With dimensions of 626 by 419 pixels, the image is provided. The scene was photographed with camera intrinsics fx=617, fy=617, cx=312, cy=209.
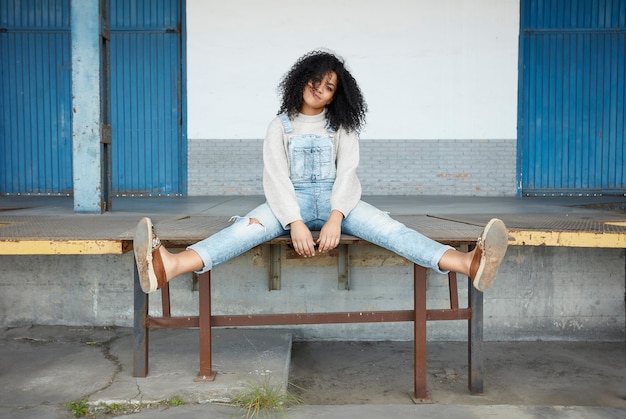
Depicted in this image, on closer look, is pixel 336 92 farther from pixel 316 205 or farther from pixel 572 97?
pixel 572 97

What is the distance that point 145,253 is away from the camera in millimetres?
2787

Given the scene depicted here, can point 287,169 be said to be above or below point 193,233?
above

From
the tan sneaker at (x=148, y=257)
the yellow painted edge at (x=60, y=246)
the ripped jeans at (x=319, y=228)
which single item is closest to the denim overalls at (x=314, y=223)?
the ripped jeans at (x=319, y=228)

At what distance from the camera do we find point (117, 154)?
329 inches

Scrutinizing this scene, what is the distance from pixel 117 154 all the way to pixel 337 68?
5.62 meters

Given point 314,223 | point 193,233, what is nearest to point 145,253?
point 193,233

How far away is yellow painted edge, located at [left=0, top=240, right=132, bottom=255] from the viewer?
10.8ft

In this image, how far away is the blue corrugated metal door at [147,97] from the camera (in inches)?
323

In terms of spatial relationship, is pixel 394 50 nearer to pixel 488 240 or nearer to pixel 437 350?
pixel 437 350

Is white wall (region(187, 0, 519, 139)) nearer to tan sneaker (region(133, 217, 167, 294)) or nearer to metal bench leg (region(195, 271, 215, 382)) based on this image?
metal bench leg (region(195, 271, 215, 382))

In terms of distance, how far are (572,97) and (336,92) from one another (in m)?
6.00

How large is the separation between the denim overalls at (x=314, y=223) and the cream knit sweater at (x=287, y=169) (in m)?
0.04

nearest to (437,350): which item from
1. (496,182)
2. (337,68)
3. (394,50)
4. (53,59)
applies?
(337,68)

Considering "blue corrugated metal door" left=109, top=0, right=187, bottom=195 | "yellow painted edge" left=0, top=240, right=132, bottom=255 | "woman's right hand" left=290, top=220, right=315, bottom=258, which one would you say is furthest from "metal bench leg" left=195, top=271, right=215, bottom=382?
"blue corrugated metal door" left=109, top=0, right=187, bottom=195
